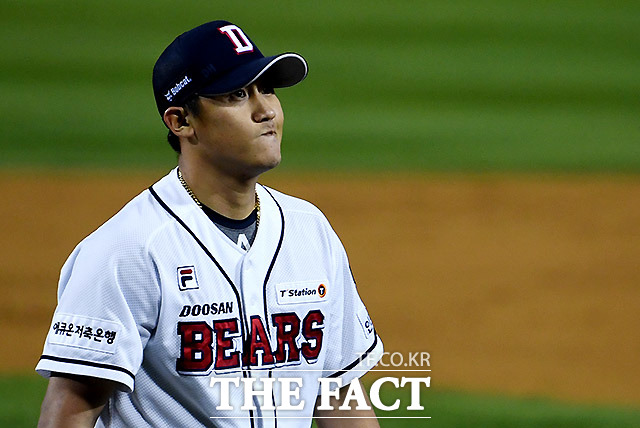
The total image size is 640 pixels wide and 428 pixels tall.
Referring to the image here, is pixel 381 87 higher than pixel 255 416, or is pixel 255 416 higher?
pixel 381 87

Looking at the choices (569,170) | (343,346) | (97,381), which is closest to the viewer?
(97,381)

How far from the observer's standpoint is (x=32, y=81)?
6852 mm

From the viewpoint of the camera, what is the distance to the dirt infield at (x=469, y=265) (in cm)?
497

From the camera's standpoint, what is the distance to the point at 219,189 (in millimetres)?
2316

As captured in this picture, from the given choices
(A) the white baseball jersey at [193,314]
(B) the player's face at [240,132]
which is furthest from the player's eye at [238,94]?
(A) the white baseball jersey at [193,314]

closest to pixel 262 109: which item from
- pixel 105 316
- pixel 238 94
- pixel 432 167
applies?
pixel 238 94

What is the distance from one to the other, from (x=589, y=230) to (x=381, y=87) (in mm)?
1929

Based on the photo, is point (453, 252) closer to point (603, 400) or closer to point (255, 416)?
point (603, 400)

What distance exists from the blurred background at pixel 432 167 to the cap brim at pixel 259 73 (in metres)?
2.48

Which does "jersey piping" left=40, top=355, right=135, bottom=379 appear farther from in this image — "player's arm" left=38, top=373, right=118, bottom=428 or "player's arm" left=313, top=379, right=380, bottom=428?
"player's arm" left=313, top=379, right=380, bottom=428

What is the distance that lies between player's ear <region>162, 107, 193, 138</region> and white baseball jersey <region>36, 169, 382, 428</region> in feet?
0.41

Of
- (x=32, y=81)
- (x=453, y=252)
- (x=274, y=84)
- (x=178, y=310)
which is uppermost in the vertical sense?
(x=32, y=81)

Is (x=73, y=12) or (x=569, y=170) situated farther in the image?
(x=73, y=12)

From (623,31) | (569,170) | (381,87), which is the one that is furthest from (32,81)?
(623,31)
